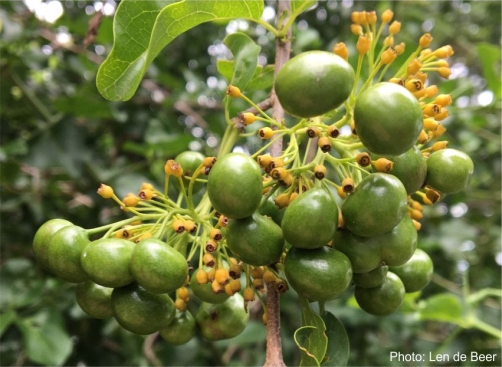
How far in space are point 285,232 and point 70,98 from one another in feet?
7.32

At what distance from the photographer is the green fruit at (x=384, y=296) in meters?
1.57

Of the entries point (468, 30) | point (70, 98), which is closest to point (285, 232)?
point (70, 98)

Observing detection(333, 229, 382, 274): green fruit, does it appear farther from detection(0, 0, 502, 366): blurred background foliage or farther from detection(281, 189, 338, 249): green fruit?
detection(0, 0, 502, 366): blurred background foliage

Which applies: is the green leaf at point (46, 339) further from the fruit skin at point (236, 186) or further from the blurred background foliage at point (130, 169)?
the fruit skin at point (236, 186)

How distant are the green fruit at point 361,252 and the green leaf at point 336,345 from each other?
0.41 metres

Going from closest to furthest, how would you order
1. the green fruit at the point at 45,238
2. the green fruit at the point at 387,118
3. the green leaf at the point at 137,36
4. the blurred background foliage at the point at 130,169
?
1. the green fruit at the point at 387,118
2. the green leaf at the point at 137,36
3. the green fruit at the point at 45,238
4. the blurred background foliage at the point at 130,169

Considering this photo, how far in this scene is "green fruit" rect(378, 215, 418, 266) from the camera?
1.38 metres

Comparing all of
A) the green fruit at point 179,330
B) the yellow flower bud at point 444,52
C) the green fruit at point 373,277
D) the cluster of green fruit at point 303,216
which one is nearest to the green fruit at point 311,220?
the cluster of green fruit at point 303,216

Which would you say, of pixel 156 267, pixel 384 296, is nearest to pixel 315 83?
pixel 156 267

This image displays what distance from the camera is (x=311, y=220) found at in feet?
4.11

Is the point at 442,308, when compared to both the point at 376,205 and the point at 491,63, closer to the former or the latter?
the point at 491,63

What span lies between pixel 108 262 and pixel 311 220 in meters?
0.57

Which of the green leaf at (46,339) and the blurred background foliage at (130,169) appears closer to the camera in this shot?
the green leaf at (46,339)

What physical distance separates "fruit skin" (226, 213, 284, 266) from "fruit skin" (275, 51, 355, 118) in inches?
12.8
